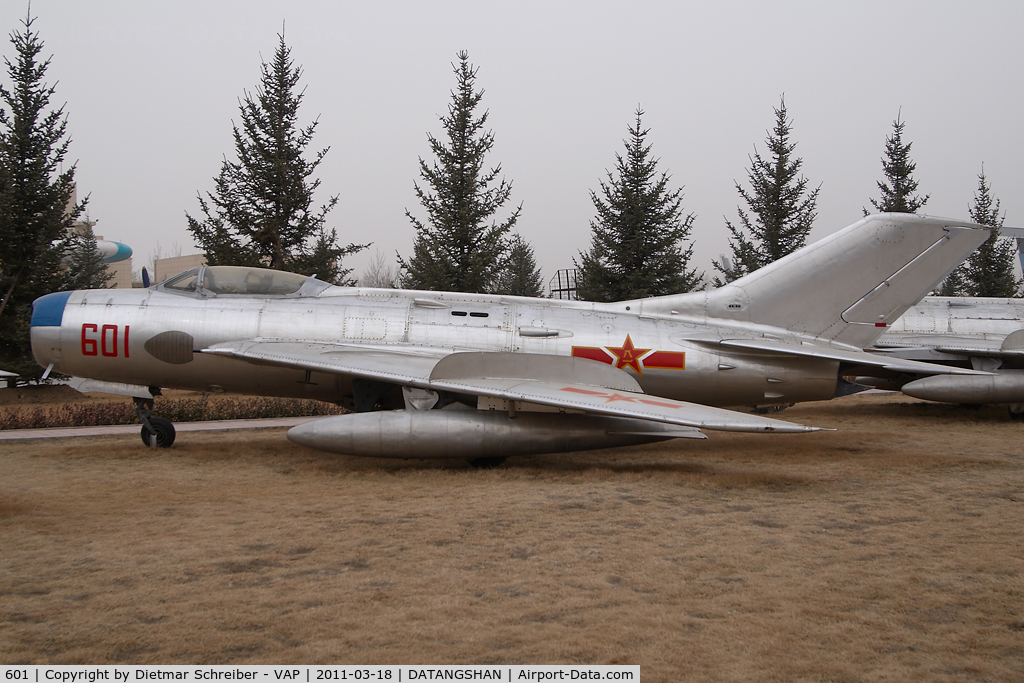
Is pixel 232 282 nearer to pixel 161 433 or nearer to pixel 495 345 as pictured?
pixel 161 433

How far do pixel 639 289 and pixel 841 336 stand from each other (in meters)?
11.7

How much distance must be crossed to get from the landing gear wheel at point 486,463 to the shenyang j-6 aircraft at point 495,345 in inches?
10.5

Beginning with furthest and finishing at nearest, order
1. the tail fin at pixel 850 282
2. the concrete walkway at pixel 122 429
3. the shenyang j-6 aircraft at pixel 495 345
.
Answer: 1. the concrete walkway at pixel 122 429
2. the tail fin at pixel 850 282
3. the shenyang j-6 aircraft at pixel 495 345

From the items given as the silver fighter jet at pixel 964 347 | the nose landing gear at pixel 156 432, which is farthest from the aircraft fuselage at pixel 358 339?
the silver fighter jet at pixel 964 347

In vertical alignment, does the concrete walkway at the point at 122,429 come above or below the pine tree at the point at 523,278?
below

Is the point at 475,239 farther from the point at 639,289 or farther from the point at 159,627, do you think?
the point at 159,627

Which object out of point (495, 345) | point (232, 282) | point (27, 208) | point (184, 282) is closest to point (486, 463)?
point (495, 345)

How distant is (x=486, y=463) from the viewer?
918cm

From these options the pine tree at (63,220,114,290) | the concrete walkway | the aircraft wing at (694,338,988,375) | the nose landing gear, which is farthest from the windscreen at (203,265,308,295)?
the pine tree at (63,220,114,290)

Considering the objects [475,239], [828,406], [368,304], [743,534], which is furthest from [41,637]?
[475,239]

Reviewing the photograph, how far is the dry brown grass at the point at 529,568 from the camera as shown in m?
3.37

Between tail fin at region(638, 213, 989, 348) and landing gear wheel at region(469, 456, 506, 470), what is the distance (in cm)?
368

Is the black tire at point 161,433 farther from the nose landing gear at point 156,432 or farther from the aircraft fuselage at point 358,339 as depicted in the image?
the aircraft fuselage at point 358,339

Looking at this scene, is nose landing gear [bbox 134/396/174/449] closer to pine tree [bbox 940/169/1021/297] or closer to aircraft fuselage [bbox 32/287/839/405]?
aircraft fuselage [bbox 32/287/839/405]
